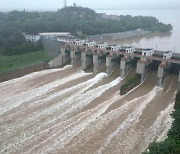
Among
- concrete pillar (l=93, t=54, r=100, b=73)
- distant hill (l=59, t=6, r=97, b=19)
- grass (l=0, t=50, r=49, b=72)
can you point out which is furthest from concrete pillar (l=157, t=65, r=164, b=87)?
distant hill (l=59, t=6, r=97, b=19)

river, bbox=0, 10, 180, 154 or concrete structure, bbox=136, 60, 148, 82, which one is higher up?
concrete structure, bbox=136, 60, 148, 82

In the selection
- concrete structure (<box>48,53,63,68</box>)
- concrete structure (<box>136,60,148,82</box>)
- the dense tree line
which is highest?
the dense tree line

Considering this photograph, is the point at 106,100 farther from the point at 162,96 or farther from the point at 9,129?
the point at 9,129

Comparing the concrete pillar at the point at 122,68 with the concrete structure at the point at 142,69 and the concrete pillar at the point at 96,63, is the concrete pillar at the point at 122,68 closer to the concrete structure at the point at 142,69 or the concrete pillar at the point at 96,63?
the concrete structure at the point at 142,69

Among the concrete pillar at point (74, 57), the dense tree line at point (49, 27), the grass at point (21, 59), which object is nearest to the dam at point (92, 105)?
the concrete pillar at point (74, 57)

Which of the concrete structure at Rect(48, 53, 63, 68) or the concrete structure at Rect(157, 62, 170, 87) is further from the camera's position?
the concrete structure at Rect(48, 53, 63, 68)

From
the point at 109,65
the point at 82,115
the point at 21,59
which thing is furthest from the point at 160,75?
the point at 21,59

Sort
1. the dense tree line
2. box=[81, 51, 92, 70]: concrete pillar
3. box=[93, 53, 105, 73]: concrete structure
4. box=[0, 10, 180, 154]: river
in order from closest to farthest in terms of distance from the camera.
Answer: box=[0, 10, 180, 154]: river
box=[93, 53, 105, 73]: concrete structure
box=[81, 51, 92, 70]: concrete pillar
the dense tree line

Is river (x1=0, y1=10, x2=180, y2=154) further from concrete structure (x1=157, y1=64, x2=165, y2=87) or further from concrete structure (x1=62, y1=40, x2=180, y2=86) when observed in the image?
concrete structure (x1=62, y1=40, x2=180, y2=86)
